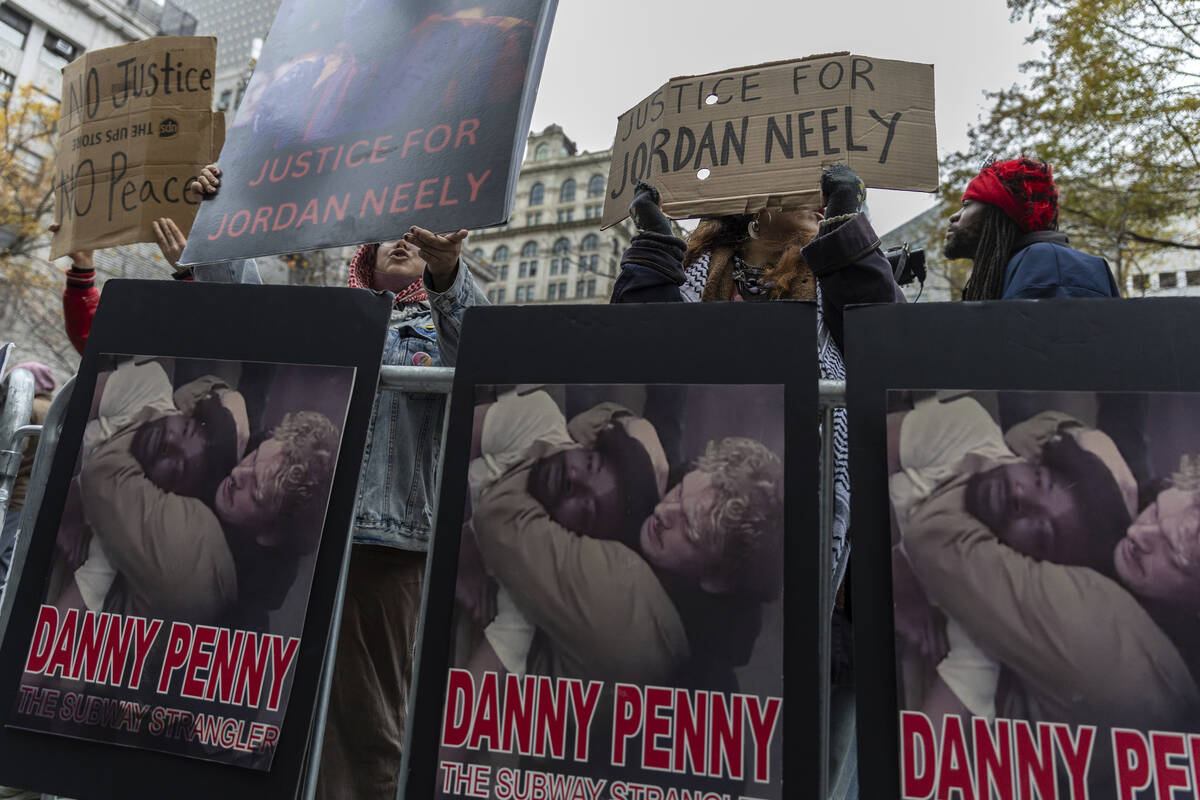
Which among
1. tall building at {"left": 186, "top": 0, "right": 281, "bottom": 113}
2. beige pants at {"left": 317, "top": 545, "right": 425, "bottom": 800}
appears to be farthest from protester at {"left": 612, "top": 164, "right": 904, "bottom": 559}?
tall building at {"left": 186, "top": 0, "right": 281, "bottom": 113}

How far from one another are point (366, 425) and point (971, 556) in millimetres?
1056

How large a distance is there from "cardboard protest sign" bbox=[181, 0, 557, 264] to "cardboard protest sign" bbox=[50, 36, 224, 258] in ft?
1.72

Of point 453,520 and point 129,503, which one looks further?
point 129,503

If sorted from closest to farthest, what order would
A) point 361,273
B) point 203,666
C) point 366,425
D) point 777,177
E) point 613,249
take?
point 203,666
point 366,425
point 777,177
point 361,273
point 613,249

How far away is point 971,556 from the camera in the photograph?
1.15m

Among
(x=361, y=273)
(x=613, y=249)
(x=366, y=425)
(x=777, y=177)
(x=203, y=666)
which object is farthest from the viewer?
(x=613, y=249)

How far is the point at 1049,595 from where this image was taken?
1.11m

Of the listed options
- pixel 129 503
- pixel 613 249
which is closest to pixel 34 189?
pixel 129 503

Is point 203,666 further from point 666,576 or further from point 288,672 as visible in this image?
point 666,576

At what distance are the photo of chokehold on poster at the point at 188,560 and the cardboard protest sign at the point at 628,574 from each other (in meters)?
0.28

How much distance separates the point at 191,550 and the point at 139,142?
211cm

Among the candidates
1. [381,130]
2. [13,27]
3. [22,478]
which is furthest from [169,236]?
[13,27]

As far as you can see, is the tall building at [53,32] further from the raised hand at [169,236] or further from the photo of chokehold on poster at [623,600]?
the photo of chokehold on poster at [623,600]

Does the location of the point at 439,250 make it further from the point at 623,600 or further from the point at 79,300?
the point at 79,300
